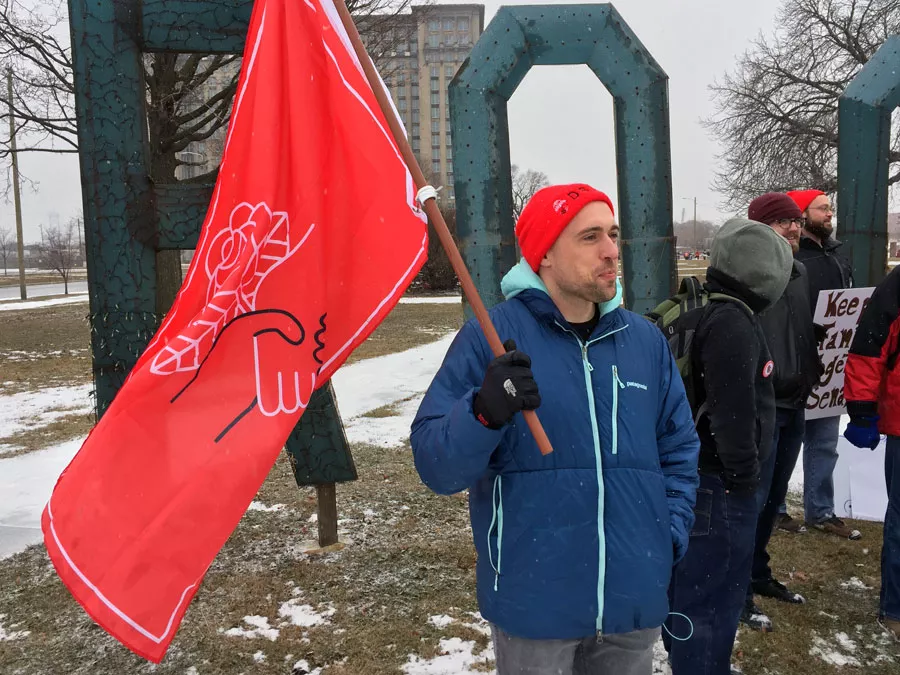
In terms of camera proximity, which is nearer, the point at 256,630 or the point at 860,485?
the point at 256,630

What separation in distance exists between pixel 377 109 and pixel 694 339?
1469 millimetres

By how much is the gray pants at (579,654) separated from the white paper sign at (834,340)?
3117 mm

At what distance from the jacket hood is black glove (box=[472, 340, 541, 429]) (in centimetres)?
142

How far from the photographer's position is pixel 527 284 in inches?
76.4

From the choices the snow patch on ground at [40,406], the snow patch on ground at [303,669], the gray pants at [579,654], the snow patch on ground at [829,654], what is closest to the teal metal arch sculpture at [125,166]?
the snow patch on ground at [303,669]

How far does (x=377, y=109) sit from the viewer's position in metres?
2.17

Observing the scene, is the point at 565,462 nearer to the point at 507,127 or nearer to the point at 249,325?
the point at 249,325

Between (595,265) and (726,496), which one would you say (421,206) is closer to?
(595,265)

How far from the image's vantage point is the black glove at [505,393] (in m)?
1.58

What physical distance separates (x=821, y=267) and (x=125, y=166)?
426 centimetres

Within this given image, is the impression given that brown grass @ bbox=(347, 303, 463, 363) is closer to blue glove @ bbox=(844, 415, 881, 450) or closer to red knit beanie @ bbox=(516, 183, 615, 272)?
blue glove @ bbox=(844, 415, 881, 450)

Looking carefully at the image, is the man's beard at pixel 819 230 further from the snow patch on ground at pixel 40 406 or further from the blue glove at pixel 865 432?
the snow patch on ground at pixel 40 406

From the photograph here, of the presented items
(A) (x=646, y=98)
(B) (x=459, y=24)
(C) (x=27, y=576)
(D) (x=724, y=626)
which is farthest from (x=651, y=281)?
(B) (x=459, y=24)

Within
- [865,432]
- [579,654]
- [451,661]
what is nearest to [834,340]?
[865,432]
